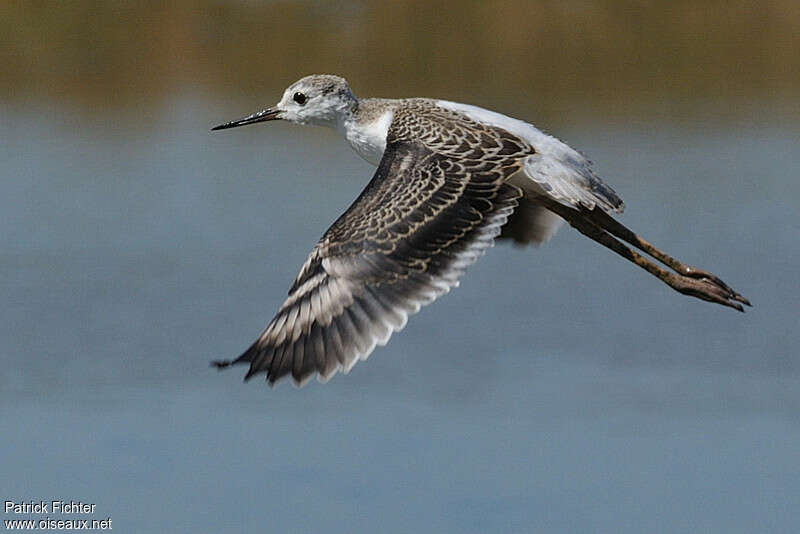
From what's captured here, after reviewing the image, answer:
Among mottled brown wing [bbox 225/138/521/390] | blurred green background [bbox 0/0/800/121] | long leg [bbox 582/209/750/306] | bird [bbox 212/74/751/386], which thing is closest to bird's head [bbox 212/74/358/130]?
bird [bbox 212/74/751/386]

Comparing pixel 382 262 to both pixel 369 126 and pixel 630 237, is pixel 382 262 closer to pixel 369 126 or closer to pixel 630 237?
pixel 369 126

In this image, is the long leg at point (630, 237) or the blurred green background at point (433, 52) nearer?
the long leg at point (630, 237)

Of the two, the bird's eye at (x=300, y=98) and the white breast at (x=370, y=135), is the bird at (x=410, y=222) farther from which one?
the bird's eye at (x=300, y=98)

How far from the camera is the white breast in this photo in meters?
9.38

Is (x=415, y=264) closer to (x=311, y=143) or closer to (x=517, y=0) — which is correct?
(x=311, y=143)

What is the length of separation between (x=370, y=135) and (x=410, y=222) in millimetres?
1308

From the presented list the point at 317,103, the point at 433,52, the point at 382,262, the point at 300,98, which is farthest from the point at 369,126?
the point at 433,52

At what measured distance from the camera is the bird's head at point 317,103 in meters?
9.70

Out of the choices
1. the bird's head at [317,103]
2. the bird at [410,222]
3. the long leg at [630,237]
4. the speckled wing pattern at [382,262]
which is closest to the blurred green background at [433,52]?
the bird's head at [317,103]

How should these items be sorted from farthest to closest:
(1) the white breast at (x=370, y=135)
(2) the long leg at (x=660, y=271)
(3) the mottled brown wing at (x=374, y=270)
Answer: (2) the long leg at (x=660, y=271) → (1) the white breast at (x=370, y=135) → (3) the mottled brown wing at (x=374, y=270)

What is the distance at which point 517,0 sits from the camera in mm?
22938

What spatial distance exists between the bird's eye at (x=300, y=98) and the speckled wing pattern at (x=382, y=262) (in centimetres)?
137

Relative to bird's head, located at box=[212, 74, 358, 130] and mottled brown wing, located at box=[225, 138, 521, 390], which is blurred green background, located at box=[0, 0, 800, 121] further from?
mottled brown wing, located at box=[225, 138, 521, 390]

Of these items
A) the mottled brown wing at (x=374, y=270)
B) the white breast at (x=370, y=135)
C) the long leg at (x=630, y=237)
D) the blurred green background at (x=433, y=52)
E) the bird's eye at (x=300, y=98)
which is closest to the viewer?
the mottled brown wing at (x=374, y=270)
